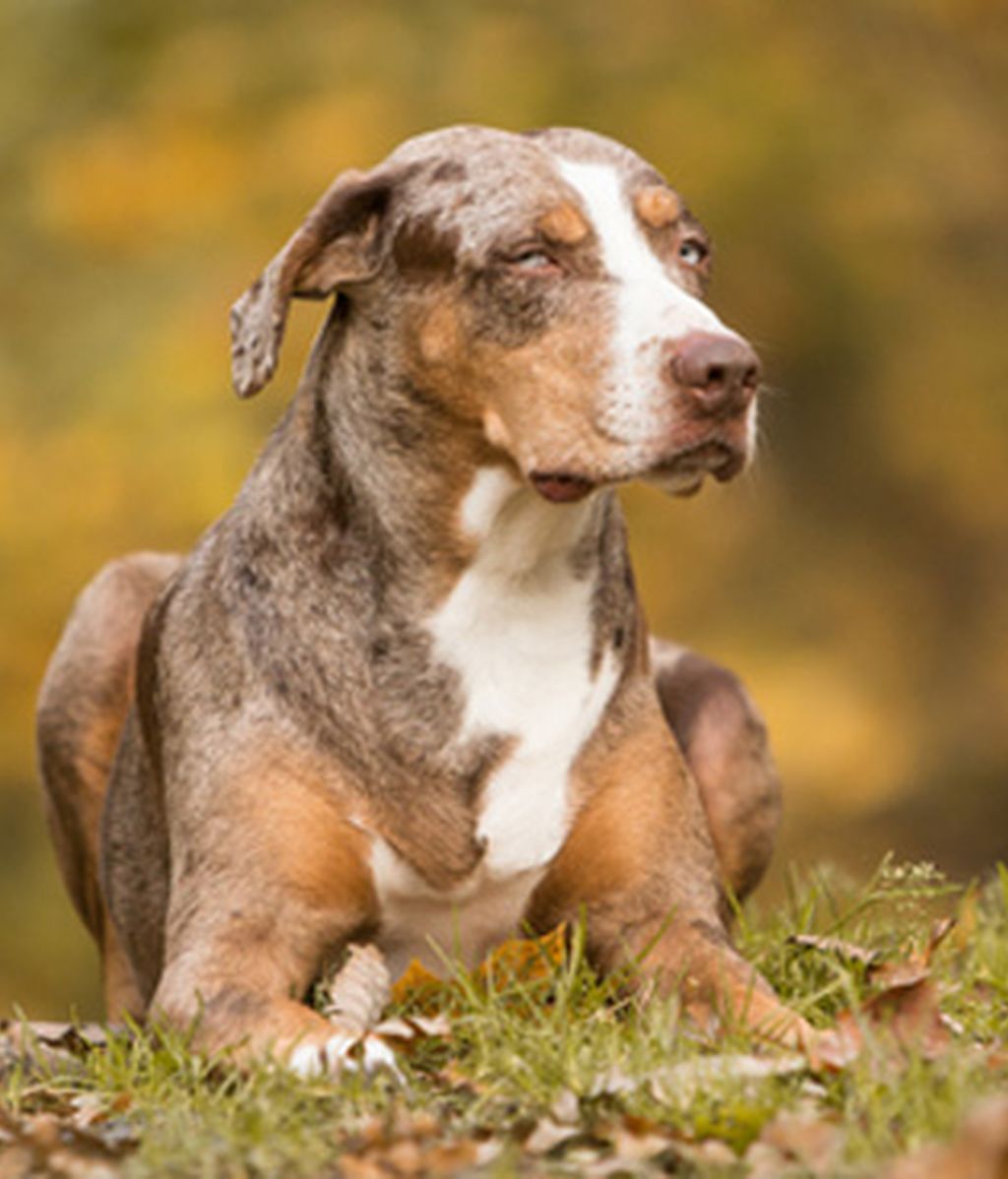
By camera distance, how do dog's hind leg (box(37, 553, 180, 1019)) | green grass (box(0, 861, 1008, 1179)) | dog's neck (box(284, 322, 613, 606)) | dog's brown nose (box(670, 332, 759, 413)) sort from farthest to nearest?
1. dog's hind leg (box(37, 553, 180, 1019))
2. dog's neck (box(284, 322, 613, 606))
3. dog's brown nose (box(670, 332, 759, 413))
4. green grass (box(0, 861, 1008, 1179))

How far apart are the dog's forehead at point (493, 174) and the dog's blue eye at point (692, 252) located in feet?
0.43

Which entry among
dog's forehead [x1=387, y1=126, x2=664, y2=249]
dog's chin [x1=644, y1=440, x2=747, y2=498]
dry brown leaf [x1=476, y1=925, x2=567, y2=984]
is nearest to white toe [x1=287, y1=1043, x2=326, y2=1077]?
dry brown leaf [x1=476, y1=925, x2=567, y2=984]

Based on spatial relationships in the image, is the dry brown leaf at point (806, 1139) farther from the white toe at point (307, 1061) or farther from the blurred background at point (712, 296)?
the blurred background at point (712, 296)

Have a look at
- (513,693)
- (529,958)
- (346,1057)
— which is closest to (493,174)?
(513,693)

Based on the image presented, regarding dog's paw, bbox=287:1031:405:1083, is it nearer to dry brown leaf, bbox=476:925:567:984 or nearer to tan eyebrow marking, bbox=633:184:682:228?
dry brown leaf, bbox=476:925:567:984

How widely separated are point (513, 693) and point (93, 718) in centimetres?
142

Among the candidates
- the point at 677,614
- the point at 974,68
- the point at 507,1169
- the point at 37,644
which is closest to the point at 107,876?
the point at 507,1169

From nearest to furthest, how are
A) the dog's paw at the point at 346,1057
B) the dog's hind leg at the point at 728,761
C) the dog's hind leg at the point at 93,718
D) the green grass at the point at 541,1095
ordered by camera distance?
1. the green grass at the point at 541,1095
2. the dog's paw at the point at 346,1057
3. the dog's hind leg at the point at 728,761
4. the dog's hind leg at the point at 93,718

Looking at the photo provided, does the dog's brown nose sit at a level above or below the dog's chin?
above

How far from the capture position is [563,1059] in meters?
3.74

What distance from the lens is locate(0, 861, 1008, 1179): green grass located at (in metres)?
3.27

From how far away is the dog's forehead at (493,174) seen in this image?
459cm

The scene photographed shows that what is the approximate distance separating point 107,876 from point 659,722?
1.44 metres

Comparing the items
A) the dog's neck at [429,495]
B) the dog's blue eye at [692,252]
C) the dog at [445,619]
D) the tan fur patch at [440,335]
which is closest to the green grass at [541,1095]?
the dog at [445,619]
